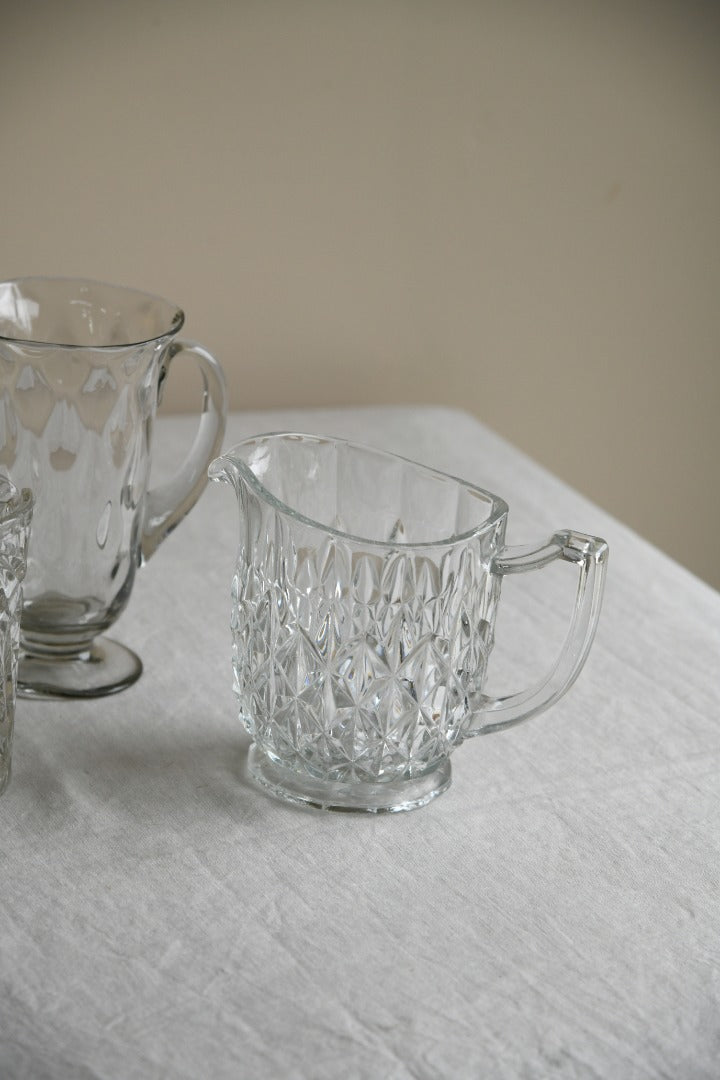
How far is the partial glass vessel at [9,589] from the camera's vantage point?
1.81 feet

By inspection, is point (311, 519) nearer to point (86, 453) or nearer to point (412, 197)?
point (86, 453)

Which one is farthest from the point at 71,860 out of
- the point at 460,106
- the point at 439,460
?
the point at 460,106

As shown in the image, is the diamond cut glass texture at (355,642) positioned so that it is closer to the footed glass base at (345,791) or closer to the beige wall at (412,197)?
the footed glass base at (345,791)

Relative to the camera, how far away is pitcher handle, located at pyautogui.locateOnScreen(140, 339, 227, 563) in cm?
70

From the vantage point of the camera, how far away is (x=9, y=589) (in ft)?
1.85

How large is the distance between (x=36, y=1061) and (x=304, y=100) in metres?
0.94

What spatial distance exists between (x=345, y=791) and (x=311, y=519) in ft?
0.43

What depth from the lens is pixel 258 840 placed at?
576 millimetres

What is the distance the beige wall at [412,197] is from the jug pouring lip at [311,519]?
0.58 metres

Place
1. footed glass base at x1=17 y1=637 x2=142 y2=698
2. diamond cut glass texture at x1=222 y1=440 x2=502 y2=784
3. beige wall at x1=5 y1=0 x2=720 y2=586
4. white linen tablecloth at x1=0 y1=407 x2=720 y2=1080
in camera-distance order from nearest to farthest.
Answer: white linen tablecloth at x1=0 y1=407 x2=720 y2=1080 < diamond cut glass texture at x1=222 y1=440 x2=502 y2=784 < footed glass base at x1=17 y1=637 x2=142 y2=698 < beige wall at x1=5 y1=0 x2=720 y2=586

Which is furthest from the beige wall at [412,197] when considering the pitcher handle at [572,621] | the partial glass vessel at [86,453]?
the pitcher handle at [572,621]

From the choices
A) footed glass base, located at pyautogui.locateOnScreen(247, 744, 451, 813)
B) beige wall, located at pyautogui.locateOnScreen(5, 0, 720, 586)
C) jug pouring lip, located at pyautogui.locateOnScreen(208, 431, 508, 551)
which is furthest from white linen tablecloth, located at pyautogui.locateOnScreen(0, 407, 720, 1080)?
beige wall, located at pyautogui.locateOnScreen(5, 0, 720, 586)

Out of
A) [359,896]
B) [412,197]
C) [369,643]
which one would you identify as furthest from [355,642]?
[412,197]

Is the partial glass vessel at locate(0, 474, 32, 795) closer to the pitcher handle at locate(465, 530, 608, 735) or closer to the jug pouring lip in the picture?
the jug pouring lip
